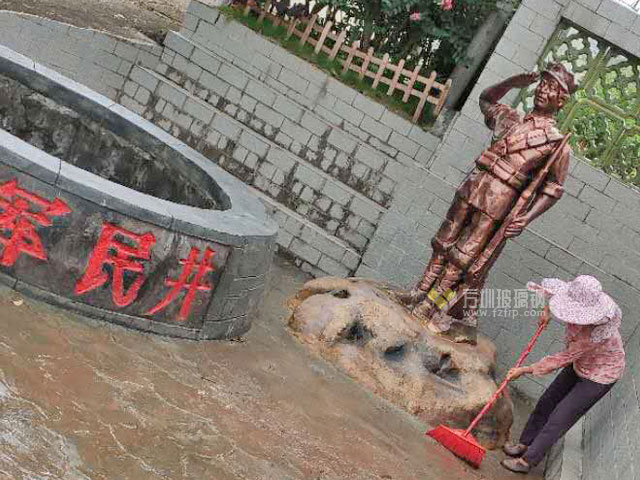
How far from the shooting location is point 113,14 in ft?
36.8

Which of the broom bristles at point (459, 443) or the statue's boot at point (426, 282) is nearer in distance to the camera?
the broom bristles at point (459, 443)

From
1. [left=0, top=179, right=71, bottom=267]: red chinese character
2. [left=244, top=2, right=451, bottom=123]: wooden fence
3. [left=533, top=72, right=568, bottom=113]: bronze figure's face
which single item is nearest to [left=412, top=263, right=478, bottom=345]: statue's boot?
[left=533, top=72, right=568, bottom=113]: bronze figure's face

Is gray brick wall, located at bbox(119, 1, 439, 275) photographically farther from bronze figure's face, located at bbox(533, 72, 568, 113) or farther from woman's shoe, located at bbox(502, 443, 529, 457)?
woman's shoe, located at bbox(502, 443, 529, 457)

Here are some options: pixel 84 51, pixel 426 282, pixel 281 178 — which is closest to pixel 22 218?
pixel 426 282

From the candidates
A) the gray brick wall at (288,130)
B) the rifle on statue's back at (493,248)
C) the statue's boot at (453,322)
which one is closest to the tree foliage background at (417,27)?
the gray brick wall at (288,130)

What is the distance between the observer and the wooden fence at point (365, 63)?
8.84 m

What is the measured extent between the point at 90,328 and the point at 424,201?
425 centimetres

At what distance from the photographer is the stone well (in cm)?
476

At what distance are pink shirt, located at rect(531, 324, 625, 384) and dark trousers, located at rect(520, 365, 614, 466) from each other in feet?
0.21

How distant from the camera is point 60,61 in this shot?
9.52 m

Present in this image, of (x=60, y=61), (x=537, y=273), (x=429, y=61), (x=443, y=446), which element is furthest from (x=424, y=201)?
(x=60, y=61)

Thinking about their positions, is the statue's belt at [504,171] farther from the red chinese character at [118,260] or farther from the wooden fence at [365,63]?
the red chinese character at [118,260]

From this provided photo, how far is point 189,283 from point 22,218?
3.59 ft

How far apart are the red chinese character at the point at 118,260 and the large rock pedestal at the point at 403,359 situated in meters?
1.91
